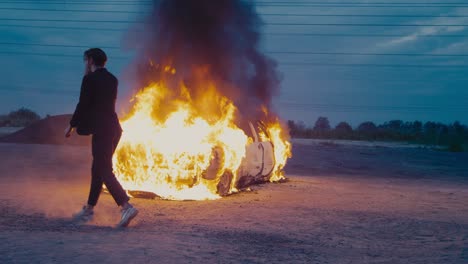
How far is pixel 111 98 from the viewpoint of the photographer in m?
7.81

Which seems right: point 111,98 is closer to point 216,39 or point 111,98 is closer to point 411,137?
point 216,39

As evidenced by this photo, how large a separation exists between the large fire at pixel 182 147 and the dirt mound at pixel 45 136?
23.6 meters

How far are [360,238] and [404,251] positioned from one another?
82cm

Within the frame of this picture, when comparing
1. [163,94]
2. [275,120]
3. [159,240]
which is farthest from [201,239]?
[275,120]

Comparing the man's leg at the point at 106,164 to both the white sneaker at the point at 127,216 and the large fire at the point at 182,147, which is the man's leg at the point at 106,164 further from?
the large fire at the point at 182,147

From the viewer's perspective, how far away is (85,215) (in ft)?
25.7

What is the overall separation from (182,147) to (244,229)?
134 inches

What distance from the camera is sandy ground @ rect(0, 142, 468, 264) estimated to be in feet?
20.0

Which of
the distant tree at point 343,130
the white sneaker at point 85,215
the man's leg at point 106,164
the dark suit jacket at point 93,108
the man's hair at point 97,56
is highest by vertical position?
the distant tree at point 343,130

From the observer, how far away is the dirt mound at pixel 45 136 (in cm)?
3494

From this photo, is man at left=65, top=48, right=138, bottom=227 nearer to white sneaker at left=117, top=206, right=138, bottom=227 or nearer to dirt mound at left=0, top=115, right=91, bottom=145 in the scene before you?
white sneaker at left=117, top=206, right=138, bottom=227

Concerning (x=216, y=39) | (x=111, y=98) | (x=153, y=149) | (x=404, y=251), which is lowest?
(x=404, y=251)

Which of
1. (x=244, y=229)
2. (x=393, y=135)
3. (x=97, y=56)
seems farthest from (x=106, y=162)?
(x=393, y=135)

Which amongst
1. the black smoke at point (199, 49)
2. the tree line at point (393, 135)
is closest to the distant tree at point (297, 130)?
the tree line at point (393, 135)
